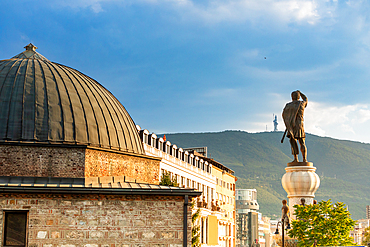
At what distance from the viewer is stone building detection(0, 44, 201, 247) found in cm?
1812

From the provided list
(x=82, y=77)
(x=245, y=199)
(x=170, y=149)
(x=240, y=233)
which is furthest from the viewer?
(x=245, y=199)

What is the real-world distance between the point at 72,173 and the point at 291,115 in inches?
710

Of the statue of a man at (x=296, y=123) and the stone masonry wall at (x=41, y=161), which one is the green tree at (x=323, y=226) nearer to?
the statue of a man at (x=296, y=123)

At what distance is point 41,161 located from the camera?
20.2 meters

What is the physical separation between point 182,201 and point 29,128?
7915 mm

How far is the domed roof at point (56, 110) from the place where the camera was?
21.0 meters

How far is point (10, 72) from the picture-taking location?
23.3 m

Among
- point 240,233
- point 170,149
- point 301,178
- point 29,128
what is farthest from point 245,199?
point 29,128

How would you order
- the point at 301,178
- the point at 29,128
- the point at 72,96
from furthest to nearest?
the point at 301,178
the point at 72,96
the point at 29,128

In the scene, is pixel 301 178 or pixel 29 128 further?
pixel 301 178

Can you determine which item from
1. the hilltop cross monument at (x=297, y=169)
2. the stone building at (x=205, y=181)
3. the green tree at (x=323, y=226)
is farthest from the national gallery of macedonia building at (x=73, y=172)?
the stone building at (x=205, y=181)

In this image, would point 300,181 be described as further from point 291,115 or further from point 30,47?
point 30,47

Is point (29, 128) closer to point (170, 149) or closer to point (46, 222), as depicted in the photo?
point (46, 222)

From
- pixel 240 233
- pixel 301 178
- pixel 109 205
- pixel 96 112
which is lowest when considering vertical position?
pixel 240 233
